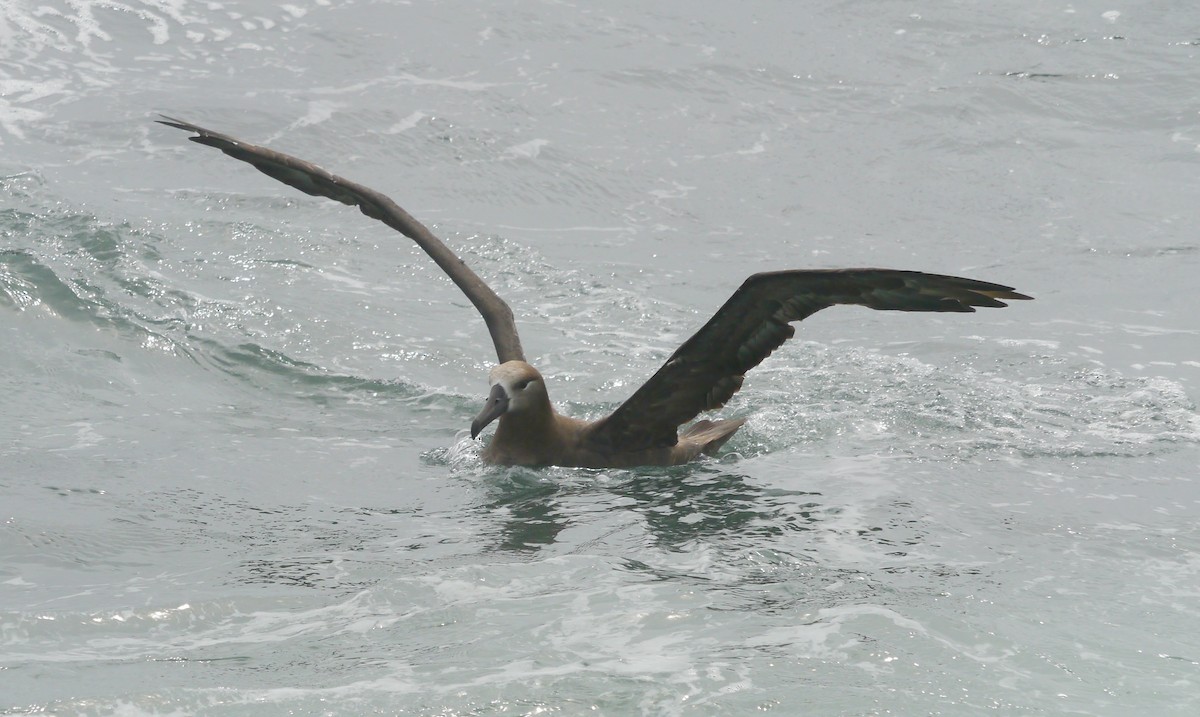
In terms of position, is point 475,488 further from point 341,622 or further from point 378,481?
point 341,622

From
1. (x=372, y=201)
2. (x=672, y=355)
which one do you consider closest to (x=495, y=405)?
(x=672, y=355)

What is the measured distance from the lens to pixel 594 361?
12656 mm

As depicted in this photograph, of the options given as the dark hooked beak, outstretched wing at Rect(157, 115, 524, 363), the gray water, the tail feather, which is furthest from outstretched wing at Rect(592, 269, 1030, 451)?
outstretched wing at Rect(157, 115, 524, 363)

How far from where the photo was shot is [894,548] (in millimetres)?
7934

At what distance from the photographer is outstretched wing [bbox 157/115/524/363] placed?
10805 mm

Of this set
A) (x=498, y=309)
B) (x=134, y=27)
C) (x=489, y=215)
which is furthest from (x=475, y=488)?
(x=134, y=27)

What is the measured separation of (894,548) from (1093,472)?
2316 mm

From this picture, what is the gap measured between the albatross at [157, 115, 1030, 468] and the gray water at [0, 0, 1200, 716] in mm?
357

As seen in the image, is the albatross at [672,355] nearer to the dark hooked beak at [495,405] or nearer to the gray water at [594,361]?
the dark hooked beak at [495,405]

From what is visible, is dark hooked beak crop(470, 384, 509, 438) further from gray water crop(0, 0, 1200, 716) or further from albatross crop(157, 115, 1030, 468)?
gray water crop(0, 0, 1200, 716)

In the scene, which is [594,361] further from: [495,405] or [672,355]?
[672,355]

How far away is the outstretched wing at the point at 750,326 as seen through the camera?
8.25 meters

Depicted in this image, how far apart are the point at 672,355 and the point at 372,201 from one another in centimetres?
313

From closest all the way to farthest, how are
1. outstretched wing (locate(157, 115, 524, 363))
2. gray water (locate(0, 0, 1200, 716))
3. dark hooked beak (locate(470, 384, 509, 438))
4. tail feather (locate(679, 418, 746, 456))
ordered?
gray water (locate(0, 0, 1200, 716)) → dark hooked beak (locate(470, 384, 509, 438)) → tail feather (locate(679, 418, 746, 456)) → outstretched wing (locate(157, 115, 524, 363))
